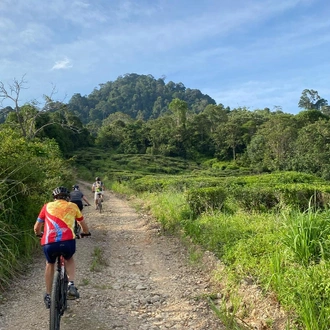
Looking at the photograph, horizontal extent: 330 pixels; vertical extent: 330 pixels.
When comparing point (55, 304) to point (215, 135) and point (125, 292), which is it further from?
point (215, 135)

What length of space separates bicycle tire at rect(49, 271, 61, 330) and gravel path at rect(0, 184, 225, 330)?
1.82ft

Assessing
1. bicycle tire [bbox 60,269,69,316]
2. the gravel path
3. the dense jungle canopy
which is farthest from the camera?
the dense jungle canopy

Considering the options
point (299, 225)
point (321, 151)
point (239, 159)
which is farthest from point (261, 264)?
point (239, 159)

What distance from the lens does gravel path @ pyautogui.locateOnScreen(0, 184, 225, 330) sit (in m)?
4.27

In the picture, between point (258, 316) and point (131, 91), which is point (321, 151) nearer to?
point (258, 316)

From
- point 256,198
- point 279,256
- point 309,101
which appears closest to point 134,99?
point 309,101

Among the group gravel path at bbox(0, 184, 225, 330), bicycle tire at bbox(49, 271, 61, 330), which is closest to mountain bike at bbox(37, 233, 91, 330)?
bicycle tire at bbox(49, 271, 61, 330)

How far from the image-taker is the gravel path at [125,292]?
14.0 ft

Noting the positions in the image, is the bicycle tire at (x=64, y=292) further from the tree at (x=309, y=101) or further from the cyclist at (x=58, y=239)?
the tree at (x=309, y=101)

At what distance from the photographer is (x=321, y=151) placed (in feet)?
128

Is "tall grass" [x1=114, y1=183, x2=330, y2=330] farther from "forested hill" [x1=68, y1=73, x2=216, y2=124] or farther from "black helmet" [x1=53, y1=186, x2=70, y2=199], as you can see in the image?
"forested hill" [x1=68, y1=73, x2=216, y2=124]

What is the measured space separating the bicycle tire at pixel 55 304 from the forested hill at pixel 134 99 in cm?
11333

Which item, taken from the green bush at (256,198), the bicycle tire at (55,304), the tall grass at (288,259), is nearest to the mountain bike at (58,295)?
the bicycle tire at (55,304)

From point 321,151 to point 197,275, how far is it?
38159 mm
